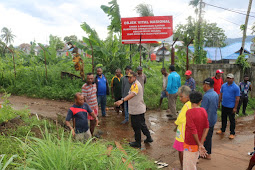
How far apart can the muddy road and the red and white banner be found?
389 cm

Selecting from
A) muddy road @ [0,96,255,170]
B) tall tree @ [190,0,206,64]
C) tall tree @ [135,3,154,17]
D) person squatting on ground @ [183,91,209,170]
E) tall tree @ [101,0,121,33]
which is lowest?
muddy road @ [0,96,255,170]

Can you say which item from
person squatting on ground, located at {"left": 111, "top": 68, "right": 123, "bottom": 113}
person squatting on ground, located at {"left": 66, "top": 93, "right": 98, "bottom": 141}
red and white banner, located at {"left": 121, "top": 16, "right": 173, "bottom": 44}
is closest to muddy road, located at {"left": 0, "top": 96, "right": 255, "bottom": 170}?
person squatting on ground, located at {"left": 111, "top": 68, "right": 123, "bottom": 113}

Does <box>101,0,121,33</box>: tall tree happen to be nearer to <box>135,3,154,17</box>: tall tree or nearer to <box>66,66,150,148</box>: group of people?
<box>66,66,150,148</box>: group of people

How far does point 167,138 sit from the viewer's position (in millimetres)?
4953

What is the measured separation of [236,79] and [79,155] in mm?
10058

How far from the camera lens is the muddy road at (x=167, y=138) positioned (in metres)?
3.63

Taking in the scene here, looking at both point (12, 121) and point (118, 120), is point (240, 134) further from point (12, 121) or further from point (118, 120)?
point (12, 121)

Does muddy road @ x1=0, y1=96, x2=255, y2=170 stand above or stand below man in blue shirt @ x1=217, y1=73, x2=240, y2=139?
below

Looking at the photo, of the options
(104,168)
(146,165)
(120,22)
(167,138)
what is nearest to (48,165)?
(104,168)

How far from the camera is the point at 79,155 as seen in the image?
7.95ft

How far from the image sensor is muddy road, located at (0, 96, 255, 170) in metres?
3.63

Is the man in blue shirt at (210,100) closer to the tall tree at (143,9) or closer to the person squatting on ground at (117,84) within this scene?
the person squatting on ground at (117,84)

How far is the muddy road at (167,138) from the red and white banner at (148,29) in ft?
12.8

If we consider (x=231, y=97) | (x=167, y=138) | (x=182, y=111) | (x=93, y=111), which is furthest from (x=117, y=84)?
(x=182, y=111)
